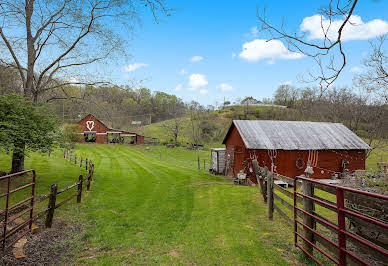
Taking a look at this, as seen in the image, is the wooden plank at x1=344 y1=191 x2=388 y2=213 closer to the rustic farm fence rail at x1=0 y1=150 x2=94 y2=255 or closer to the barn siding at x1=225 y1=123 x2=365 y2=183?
the rustic farm fence rail at x1=0 y1=150 x2=94 y2=255

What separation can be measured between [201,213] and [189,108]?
63812 mm

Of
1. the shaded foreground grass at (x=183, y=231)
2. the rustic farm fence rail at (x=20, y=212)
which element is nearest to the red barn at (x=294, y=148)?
the shaded foreground grass at (x=183, y=231)

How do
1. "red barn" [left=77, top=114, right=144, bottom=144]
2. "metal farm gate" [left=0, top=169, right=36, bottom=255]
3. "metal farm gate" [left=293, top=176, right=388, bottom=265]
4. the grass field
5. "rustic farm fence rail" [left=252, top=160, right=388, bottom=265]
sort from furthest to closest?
"red barn" [left=77, top=114, right=144, bottom=144] → the grass field → "metal farm gate" [left=0, top=169, right=36, bottom=255] → "rustic farm fence rail" [left=252, top=160, right=388, bottom=265] → "metal farm gate" [left=293, top=176, right=388, bottom=265]

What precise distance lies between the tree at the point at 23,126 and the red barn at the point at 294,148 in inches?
501

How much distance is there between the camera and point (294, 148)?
19.4m

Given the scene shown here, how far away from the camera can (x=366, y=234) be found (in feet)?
14.6

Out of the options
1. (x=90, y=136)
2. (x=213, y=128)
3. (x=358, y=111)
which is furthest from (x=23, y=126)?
(x=213, y=128)

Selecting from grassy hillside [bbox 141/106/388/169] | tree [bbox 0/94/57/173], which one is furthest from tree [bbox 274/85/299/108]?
tree [bbox 0/94/57/173]

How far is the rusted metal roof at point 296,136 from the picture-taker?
1952cm

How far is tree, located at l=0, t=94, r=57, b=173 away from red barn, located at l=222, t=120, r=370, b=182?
41.7 ft

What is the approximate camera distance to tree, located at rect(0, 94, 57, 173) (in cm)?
905

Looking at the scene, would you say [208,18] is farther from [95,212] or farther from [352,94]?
[352,94]

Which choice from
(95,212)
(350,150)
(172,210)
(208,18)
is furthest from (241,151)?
(208,18)

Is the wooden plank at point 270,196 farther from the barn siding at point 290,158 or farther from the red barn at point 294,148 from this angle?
the barn siding at point 290,158
